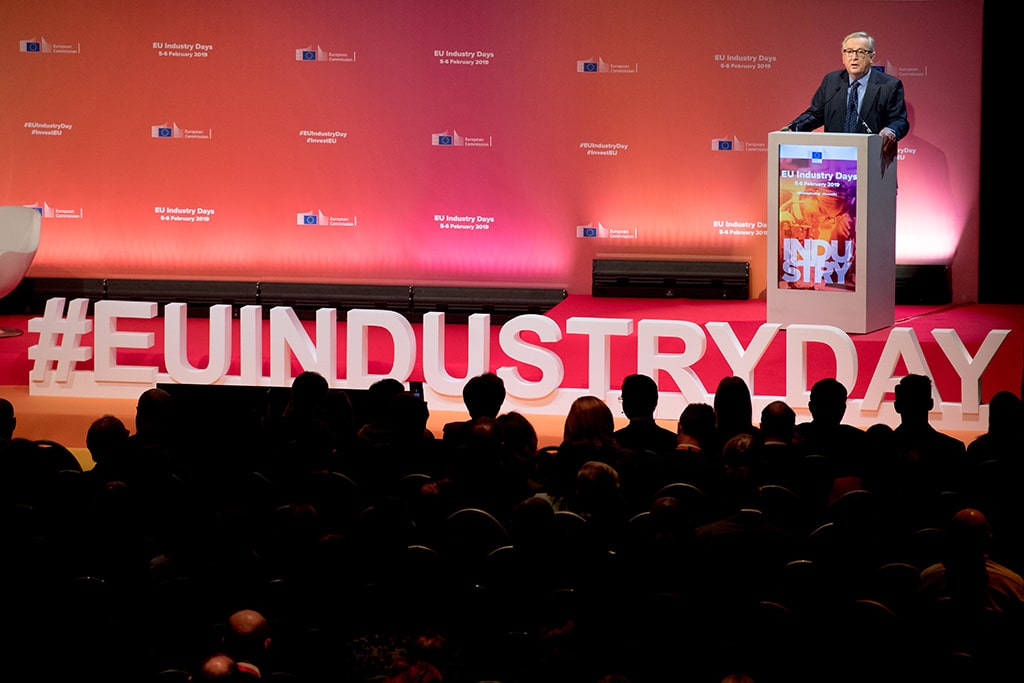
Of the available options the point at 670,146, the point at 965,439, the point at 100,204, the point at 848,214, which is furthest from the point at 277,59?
the point at 965,439

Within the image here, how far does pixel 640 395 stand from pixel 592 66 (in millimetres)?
5122

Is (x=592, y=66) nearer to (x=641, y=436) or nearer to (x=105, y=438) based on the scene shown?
(x=641, y=436)

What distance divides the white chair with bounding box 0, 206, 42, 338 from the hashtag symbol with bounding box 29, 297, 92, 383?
→ 1.09 m

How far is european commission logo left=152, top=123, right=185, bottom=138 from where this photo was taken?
9703mm

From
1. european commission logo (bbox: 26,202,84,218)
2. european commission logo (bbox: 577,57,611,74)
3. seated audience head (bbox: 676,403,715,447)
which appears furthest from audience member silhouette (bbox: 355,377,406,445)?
european commission logo (bbox: 26,202,84,218)

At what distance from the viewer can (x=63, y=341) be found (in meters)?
7.16

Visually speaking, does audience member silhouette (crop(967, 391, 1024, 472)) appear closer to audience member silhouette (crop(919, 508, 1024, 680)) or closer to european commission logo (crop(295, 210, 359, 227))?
audience member silhouette (crop(919, 508, 1024, 680))

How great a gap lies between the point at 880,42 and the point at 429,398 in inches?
172

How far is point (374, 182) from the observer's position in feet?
31.6

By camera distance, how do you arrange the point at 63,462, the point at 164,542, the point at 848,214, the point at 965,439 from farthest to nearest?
1. the point at 848,214
2. the point at 965,439
3. the point at 63,462
4. the point at 164,542

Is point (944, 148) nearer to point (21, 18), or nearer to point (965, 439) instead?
point (965, 439)

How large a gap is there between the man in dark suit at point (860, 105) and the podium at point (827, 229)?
1.28 ft

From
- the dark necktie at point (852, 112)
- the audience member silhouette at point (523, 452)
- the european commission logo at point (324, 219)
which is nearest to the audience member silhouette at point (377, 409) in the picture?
the audience member silhouette at point (523, 452)

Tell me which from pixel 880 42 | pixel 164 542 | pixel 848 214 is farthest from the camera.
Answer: pixel 880 42
